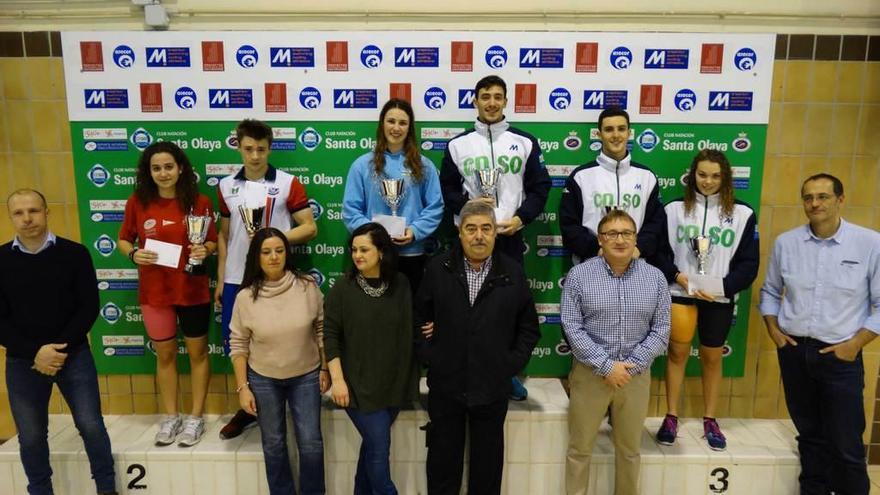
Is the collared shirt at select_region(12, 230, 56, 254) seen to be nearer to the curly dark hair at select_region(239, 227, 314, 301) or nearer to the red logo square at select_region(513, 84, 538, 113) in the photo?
the curly dark hair at select_region(239, 227, 314, 301)

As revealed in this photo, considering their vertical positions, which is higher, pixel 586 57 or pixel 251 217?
pixel 586 57

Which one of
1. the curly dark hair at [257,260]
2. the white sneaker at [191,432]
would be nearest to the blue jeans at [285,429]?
the curly dark hair at [257,260]

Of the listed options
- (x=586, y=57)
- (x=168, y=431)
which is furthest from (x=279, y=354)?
(x=586, y=57)

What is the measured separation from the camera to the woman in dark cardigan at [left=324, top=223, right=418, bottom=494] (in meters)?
2.92

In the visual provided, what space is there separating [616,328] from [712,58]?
81.5 inches

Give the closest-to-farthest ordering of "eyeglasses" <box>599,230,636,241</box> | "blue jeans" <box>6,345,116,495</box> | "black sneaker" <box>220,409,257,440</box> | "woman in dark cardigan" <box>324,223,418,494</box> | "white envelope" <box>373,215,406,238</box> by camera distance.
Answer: "eyeglasses" <box>599,230,636,241</box>, "woman in dark cardigan" <box>324,223,418,494</box>, "blue jeans" <box>6,345,116,495</box>, "white envelope" <box>373,215,406,238</box>, "black sneaker" <box>220,409,257,440</box>

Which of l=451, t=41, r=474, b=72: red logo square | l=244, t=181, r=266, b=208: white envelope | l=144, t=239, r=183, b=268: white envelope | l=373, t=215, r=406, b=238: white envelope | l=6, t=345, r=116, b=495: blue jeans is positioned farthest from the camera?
l=451, t=41, r=474, b=72: red logo square

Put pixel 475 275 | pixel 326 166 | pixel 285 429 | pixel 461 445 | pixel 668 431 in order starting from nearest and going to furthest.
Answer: pixel 475 275, pixel 461 445, pixel 285 429, pixel 668 431, pixel 326 166

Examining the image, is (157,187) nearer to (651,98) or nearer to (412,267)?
(412,267)

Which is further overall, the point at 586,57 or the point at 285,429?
the point at 586,57

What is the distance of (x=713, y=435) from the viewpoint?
3.62 metres

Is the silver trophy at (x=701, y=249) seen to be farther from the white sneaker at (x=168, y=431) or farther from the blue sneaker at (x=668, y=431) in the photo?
the white sneaker at (x=168, y=431)

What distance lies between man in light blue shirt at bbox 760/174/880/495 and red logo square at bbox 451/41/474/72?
208cm

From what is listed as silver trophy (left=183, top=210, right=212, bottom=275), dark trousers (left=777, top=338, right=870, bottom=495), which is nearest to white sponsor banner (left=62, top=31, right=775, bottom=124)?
silver trophy (left=183, top=210, right=212, bottom=275)
